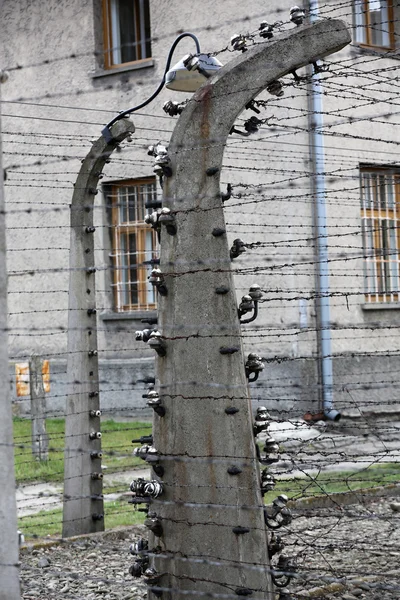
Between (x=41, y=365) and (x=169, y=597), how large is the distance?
730cm

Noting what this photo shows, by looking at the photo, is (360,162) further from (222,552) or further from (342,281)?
(222,552)

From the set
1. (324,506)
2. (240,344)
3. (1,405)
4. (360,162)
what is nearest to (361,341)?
(360,162)

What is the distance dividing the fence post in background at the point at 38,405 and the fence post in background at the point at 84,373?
11.6ft

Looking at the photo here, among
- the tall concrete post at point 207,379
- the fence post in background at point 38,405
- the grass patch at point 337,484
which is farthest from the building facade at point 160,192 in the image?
the tall concrete post at point 207,379

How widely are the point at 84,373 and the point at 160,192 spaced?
8004mm

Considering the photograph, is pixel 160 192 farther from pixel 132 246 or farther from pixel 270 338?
pixel 270 338

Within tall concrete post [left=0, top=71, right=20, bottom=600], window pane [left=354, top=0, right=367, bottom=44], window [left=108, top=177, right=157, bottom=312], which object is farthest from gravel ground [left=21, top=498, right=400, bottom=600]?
window pane [left=354, top=0, right=367, bottom=44]

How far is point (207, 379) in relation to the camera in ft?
17.5

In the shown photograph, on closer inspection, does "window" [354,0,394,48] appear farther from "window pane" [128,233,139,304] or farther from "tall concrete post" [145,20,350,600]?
"tall concrete post" [145,20,350,600]

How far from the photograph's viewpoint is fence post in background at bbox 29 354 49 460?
1208 cm

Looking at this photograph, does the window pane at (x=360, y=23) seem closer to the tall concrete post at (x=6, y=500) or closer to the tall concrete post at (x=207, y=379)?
the tall concrete post at (x=207, y=379)

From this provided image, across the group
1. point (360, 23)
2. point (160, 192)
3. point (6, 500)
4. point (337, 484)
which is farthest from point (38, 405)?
point (6, 500)

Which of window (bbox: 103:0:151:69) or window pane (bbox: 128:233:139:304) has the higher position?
window (bbox: 103:0:151:69)

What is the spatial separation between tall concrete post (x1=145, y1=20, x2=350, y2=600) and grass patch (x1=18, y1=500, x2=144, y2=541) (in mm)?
3079
